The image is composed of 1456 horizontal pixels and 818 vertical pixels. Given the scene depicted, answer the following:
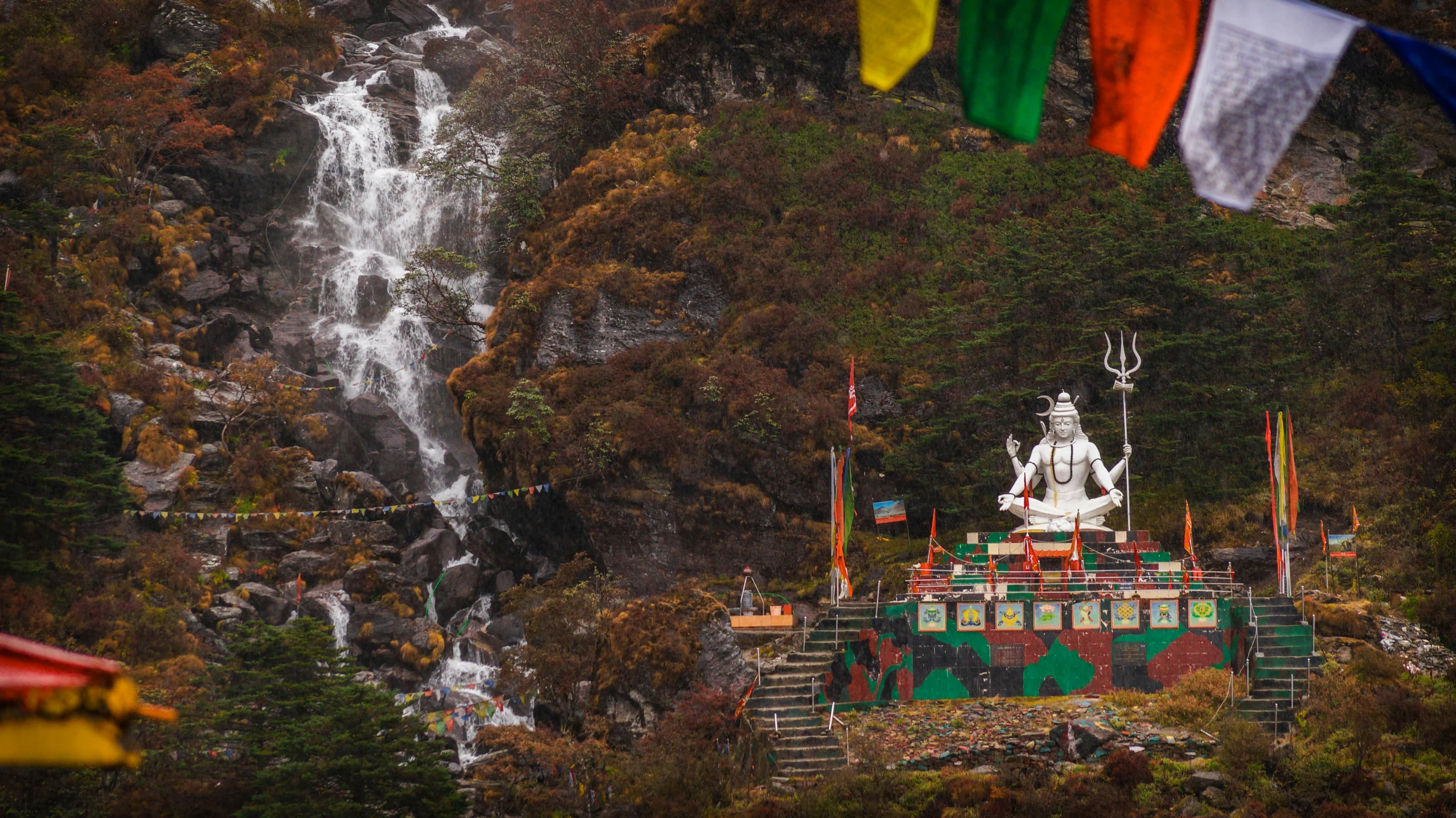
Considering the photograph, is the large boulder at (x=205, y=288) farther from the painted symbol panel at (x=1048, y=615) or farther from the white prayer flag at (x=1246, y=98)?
the white prayer flag at (x=1246, y=98)

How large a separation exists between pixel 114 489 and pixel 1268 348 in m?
31.9

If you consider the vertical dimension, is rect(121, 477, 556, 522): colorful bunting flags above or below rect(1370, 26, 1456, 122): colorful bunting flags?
below

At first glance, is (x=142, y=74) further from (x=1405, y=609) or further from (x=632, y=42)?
(x=1405, y=609)

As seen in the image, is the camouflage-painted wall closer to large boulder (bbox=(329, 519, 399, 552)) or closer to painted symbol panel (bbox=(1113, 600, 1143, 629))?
painted symbol panel (bbox=(1113, 600, 1143, 629))

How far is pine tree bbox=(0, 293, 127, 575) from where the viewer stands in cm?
2956

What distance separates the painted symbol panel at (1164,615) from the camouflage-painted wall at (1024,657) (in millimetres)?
44

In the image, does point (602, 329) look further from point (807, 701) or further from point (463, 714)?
point (807, 701)

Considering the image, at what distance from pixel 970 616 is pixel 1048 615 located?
1477 millimetres

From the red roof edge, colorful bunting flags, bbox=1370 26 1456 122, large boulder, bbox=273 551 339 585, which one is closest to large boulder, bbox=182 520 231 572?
large boulder, bbox=273 551 339 585

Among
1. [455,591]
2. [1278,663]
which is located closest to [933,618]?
[1278,663]

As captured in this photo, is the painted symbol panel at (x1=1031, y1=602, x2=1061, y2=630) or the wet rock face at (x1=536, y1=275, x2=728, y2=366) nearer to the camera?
the painted symbol panel at (x1=1031, y1=602, x2=1061, y2=630)

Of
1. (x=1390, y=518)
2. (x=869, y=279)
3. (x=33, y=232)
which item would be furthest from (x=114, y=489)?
(x=1390, y=518)

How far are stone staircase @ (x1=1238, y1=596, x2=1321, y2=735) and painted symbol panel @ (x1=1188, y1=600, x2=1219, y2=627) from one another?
0.67 m

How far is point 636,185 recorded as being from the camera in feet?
144
